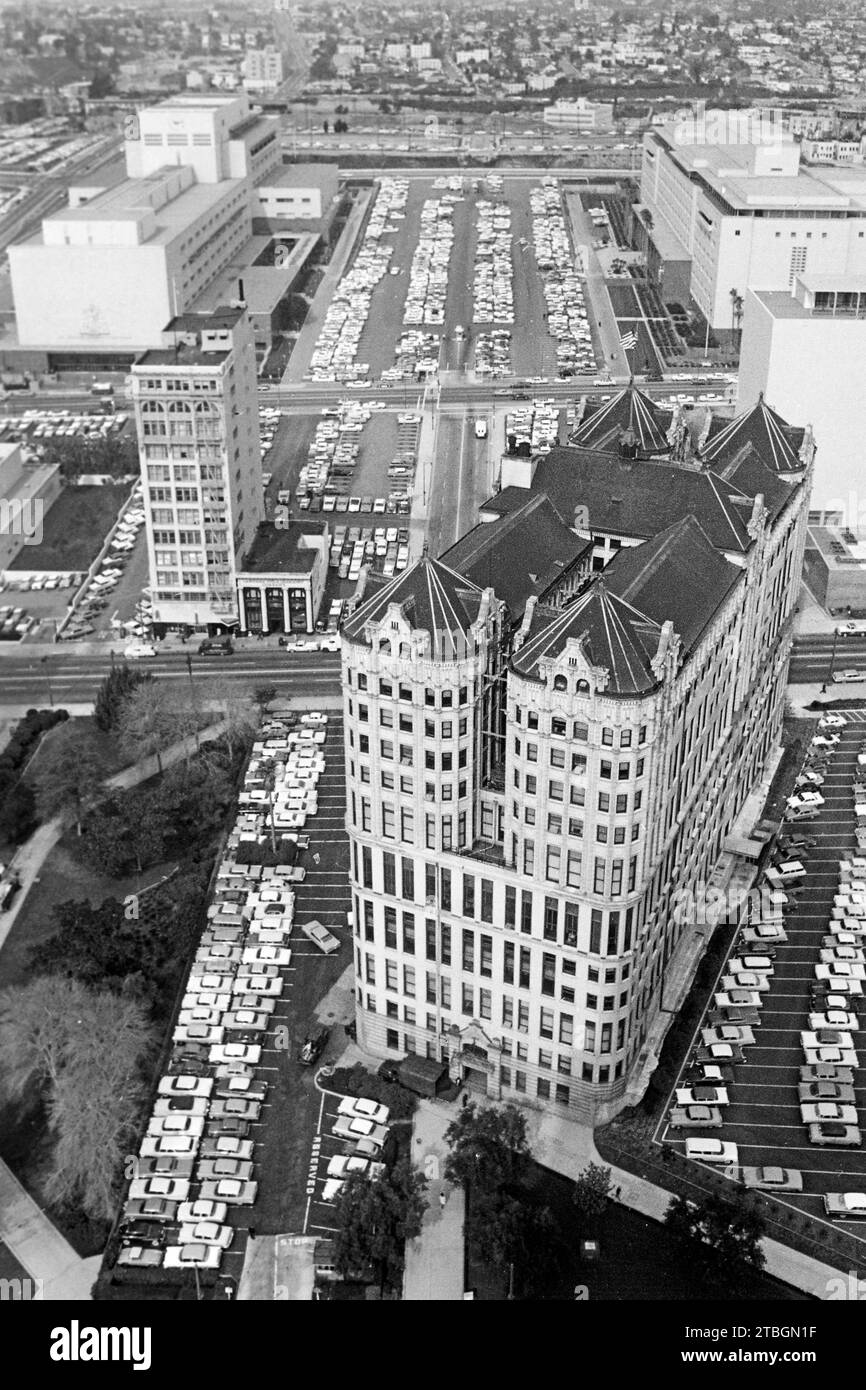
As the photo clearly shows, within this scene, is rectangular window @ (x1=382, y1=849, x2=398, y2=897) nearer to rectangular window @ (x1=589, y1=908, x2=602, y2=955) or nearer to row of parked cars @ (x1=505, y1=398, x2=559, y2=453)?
rectangular window @ (x1=589, y1=908, x2=602, y2=955)

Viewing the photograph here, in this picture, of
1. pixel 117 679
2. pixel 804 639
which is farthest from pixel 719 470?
pixel 117 679

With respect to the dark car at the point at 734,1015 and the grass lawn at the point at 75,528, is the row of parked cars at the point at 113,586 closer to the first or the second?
the grass lawn at the point at 75,528

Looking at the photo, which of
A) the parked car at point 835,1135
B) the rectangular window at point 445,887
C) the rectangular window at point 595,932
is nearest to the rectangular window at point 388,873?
the rectangular window at point 445,887

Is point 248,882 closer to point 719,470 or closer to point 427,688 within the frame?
point 427,688

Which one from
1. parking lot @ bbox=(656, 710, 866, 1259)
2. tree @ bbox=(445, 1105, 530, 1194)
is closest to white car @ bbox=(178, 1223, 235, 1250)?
tree @ bbox=(445, 1105, 530, 1194)
